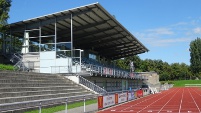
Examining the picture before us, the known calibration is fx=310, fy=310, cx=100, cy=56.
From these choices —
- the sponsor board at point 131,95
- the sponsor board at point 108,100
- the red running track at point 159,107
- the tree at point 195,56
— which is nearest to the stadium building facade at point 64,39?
the sponsor board at point 131,95

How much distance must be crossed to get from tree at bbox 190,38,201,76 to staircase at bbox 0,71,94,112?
114671mm

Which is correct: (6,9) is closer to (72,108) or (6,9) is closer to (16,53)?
(16,53)

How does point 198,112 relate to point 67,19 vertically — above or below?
below

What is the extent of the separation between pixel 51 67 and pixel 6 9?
32.7 feet

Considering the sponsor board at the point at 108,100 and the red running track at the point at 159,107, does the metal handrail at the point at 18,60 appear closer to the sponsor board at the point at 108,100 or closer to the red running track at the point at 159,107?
the red running track at the point at 159,107

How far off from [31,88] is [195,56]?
12506cm

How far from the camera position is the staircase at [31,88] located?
18844mm

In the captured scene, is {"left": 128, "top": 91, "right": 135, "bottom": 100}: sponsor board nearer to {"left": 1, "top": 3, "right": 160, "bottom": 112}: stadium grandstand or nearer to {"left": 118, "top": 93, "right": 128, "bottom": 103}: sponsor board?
{"left": 118, "top": 93, "right": 128, "bottom": 103}: sponsor board

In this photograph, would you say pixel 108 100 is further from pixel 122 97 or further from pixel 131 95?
pixel 131 95

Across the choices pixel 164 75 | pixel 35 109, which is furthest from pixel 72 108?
pixel 164 75

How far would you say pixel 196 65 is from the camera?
138 meters

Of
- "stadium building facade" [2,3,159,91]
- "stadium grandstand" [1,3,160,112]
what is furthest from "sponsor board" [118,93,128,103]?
"stadium building facade" [2,3,159,91]

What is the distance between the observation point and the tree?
5408 inches

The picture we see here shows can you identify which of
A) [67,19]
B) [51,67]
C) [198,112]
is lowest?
[198,112]
